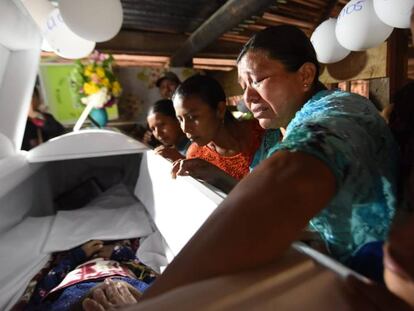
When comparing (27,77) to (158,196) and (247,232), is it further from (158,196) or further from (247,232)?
(247,232)

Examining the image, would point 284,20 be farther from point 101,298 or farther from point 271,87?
point 101,298

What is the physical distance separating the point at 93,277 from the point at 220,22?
5.85ft

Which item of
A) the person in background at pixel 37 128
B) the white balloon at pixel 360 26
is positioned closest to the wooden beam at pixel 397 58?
the white balloon at pixel 360 26

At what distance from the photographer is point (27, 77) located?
1.38 meters

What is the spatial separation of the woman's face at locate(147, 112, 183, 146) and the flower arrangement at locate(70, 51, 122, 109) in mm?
870

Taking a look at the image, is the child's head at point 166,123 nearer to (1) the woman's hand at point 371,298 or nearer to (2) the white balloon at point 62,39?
(2) the white balloon at point 62,39

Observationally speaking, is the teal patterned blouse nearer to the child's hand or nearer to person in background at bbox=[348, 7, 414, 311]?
person in background at bbox=[348, 7, 414, 311]

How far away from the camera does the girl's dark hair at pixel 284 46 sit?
70cm

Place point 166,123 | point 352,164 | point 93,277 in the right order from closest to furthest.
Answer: point 352,164 < point 93,277 < point 166,123

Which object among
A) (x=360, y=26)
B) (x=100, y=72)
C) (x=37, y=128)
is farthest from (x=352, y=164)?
(x=37, y=128)

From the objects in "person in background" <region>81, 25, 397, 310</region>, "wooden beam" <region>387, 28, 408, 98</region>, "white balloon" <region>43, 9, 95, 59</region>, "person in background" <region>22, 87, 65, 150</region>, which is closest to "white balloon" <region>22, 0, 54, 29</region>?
"white balloon" <region>43, 9, 95, 59</region>

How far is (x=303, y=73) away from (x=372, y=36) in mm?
1143

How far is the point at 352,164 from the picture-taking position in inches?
14.8

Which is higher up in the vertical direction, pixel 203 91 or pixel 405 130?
pixel 203 91
